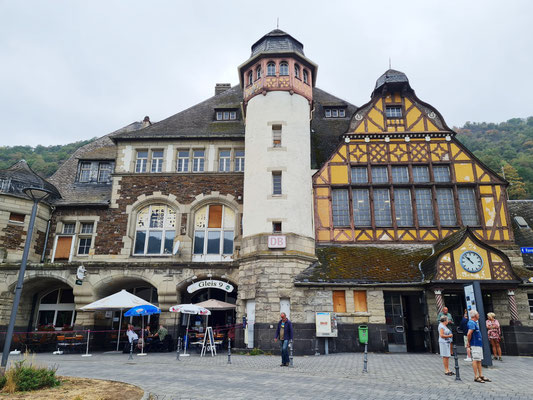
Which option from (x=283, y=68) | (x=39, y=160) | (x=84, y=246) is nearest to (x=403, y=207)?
(x=283, y=68)

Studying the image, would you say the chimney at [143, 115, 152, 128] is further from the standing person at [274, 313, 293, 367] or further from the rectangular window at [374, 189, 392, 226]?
the standing person at [274, 313, 293, 367]

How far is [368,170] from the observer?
64.2ft

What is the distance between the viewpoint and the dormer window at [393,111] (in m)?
20.5

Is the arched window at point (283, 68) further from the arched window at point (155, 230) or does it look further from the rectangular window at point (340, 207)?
the arched window at point (155, 230)

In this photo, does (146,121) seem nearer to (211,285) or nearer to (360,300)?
(211,285)

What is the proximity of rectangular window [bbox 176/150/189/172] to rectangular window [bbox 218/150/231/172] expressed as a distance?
1.73m

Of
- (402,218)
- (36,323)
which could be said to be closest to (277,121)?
(402,218)

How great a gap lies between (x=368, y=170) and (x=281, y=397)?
14.1 m

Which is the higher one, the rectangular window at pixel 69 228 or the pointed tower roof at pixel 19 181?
the pointed tower roof at pixel 19 181

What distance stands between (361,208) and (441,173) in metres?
4.34

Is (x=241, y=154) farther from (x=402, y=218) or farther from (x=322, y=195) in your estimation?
(x=402, y=218)

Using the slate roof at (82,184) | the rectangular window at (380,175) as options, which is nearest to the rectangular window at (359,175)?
the rectangular window at (380,175)

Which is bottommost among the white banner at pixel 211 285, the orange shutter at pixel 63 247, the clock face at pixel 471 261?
the white banner at pixel 211 285

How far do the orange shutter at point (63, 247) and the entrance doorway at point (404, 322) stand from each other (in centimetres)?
1540
